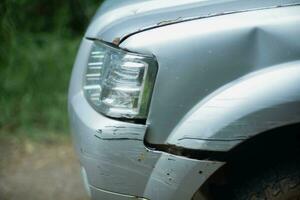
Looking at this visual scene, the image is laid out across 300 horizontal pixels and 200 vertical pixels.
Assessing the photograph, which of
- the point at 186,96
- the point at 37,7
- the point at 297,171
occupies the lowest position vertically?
the point at 297,171

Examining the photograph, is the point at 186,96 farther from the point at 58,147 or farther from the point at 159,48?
the point at 58,147

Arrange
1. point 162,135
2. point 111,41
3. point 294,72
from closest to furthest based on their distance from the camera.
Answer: point 294,72, point 162,135, point 111,41

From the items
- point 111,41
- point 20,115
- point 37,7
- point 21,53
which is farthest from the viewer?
point 37,7

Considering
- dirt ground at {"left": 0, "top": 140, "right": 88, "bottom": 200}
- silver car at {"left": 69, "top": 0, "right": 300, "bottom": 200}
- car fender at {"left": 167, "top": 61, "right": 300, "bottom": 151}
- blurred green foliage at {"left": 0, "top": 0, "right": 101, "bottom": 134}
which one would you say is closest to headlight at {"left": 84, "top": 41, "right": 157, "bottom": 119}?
silver car at {"left": 69, "top": 0, "right": 300, "bottom": 200}

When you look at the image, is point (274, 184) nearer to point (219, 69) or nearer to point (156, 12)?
point (219, 69)

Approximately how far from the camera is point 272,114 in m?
Answer: 1.83

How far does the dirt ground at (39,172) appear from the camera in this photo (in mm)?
3510

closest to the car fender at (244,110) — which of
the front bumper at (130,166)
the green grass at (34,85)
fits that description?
the front bumper at (130,166)

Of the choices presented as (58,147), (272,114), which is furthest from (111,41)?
(58,147)

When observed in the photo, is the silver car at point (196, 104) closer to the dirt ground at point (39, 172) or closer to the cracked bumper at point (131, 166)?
the cracked bumper at point (131, 166)

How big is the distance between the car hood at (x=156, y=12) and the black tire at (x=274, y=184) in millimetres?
652

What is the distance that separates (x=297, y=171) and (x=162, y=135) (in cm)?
57

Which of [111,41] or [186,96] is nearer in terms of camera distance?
[186,96]

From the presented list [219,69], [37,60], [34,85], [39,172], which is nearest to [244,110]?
[219,69]
